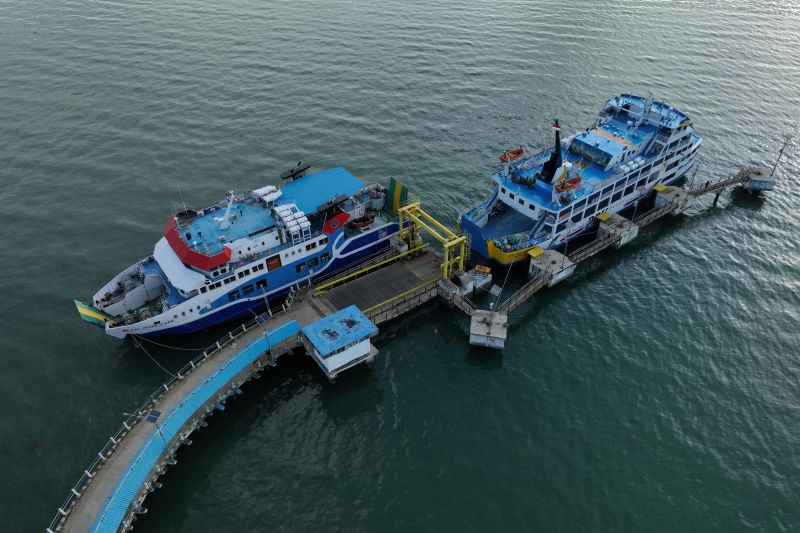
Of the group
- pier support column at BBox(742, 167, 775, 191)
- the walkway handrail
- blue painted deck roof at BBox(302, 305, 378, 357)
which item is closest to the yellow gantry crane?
the walkway handrail

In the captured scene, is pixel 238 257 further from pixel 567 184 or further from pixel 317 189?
pixel 567 184

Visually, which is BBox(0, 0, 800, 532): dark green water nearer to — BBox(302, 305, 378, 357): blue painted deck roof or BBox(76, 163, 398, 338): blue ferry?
BBox(76, 163, 398, 338): blue ferry

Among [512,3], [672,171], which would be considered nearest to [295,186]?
[672,171]

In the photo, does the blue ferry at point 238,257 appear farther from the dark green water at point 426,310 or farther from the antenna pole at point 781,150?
the antenna pole at point 781,150

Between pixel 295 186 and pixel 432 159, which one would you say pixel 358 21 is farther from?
pixel 295 186

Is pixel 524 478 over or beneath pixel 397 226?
beneath

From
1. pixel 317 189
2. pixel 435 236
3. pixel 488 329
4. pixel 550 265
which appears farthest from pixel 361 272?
pixel 550 265
